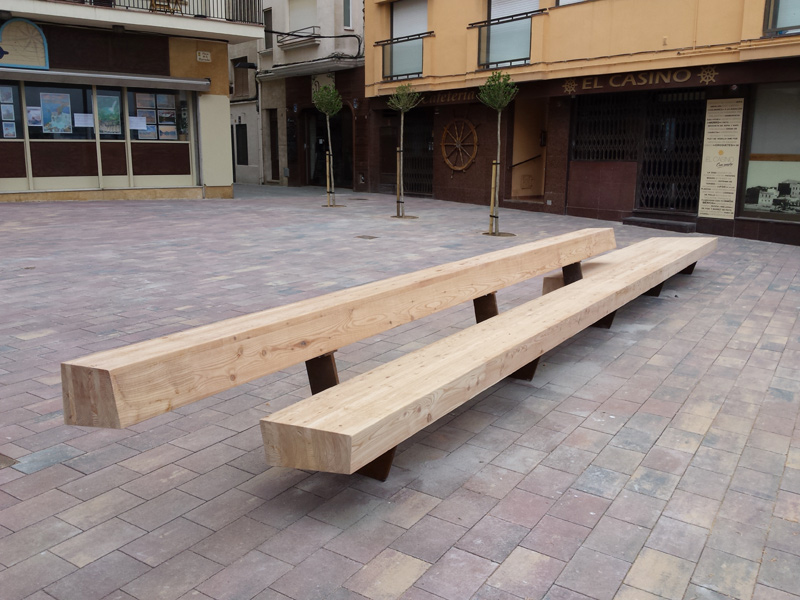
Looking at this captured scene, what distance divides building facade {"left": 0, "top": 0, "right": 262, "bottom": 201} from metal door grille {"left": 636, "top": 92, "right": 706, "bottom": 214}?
10728mm

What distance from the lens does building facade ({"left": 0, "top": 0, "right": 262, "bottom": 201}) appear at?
16.5 metres

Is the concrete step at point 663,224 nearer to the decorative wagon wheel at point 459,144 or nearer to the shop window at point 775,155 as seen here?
the shop window at point 775,155

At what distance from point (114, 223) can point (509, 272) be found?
10.1 metres

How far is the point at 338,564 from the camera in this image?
2.53 m

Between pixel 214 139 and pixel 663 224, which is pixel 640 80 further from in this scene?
pixel 214 139

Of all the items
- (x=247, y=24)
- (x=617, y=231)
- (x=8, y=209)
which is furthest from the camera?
(x=247, y=24)

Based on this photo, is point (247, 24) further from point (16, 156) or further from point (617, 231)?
point (617, 231)

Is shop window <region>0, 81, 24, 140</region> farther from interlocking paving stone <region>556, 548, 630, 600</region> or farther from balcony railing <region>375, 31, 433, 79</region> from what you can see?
interlocking paving stone <region>556, 548, 630, 600</region>

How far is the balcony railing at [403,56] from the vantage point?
19.5m

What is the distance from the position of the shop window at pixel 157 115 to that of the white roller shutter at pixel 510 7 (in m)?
8.27

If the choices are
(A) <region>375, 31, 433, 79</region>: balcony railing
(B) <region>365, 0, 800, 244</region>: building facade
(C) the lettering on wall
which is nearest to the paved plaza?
(B) <region>365, 0, 800, 244</region>: building facade

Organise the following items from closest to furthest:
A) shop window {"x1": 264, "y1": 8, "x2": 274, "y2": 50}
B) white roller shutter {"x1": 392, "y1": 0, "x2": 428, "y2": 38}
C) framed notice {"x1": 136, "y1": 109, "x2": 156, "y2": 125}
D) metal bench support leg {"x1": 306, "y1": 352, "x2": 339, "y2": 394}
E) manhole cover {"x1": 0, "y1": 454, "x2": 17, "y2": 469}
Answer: manhole cover {"x1": 0, "y1": 454, "x2": 17, "y2": 469}, metal bench support leg {"x1": 306, "y1": 352, "x2": 339, "y2": 394}, framed notice {"x1": 136, "y1": 109, "x2": 156, "y2": 125}, white roller shutter {"x1": 392, "y1": 0, "x2": 428, "y2": 38}, shop window {"x1": 264, "y1": 8, "x2": 274, "y2": 50}

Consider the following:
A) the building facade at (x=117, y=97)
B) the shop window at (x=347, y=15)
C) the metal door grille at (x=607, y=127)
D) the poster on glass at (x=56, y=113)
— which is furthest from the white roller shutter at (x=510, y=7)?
the poster on glass at (x=56, y=113)


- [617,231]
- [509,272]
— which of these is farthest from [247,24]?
[509,272]
